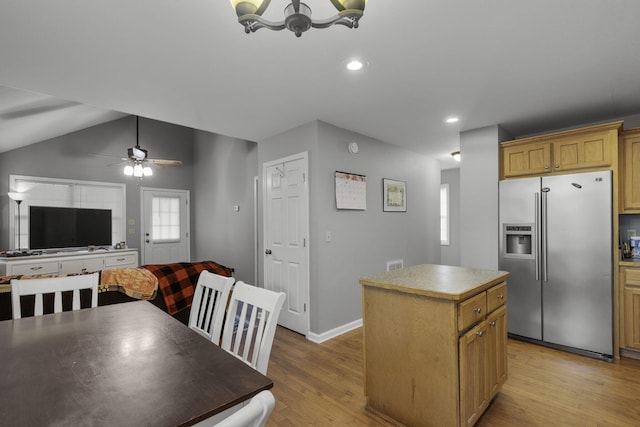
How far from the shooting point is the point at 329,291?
136 inches

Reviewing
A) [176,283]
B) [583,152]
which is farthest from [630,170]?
[176,283]

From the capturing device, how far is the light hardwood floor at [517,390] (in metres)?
1.99

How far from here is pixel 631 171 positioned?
3020 mm

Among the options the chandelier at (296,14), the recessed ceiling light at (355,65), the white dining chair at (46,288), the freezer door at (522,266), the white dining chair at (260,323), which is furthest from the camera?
the freezer door at (522,266)

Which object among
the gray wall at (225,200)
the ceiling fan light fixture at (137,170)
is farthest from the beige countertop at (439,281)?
the ceiling fan light fixture at (137,170)

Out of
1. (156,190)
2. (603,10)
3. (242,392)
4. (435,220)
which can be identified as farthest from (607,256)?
(156,190)

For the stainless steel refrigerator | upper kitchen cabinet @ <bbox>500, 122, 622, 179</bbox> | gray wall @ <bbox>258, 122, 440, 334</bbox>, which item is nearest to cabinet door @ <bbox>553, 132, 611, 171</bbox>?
upper kitchen cabinet @ <bbox>500, 122, 622, 179</bbox>

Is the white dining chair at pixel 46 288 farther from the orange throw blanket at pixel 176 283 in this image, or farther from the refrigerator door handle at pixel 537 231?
the refrigerator door handle at pixel 537 231

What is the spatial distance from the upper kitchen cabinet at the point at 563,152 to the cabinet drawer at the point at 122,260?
20.9 feet

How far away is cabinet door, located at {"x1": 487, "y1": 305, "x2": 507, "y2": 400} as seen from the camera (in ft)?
6.55

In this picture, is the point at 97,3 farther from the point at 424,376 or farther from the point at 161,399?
the point at 424,376

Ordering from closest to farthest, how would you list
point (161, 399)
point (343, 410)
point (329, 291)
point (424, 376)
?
point (161, 399) → point (424, 376) → point (343, 410) → point (329, 291)

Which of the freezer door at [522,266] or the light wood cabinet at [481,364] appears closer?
the light wood cabinet at [481,364]

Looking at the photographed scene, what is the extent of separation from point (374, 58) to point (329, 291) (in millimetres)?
2382
